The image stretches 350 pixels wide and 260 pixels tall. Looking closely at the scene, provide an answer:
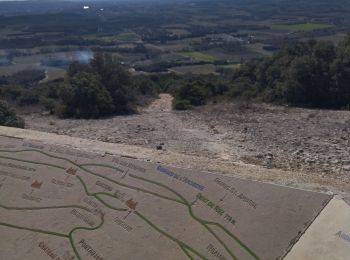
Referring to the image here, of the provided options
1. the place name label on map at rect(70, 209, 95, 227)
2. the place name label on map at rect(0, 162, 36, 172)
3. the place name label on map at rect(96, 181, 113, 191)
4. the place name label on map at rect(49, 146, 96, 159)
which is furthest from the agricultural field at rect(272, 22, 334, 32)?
the place name label on map at rect(70, 209, 95, 227)

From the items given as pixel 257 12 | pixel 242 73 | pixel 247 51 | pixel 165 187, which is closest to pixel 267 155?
pixel 165 187

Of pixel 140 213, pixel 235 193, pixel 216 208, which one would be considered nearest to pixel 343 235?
pixel 235 193

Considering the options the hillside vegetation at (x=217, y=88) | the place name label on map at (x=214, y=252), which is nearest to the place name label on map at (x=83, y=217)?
the place name label on map at (x=214, y=252)

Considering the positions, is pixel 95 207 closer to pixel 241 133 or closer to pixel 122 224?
pixel 122 224

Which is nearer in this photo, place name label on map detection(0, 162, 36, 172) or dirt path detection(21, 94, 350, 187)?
place name label on map detection(0, 162, 36, 172)

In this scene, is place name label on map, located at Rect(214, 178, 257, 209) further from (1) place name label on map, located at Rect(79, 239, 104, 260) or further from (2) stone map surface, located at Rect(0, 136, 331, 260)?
(1) place name label on map, located at Rect(79, 239, 104, 260)
